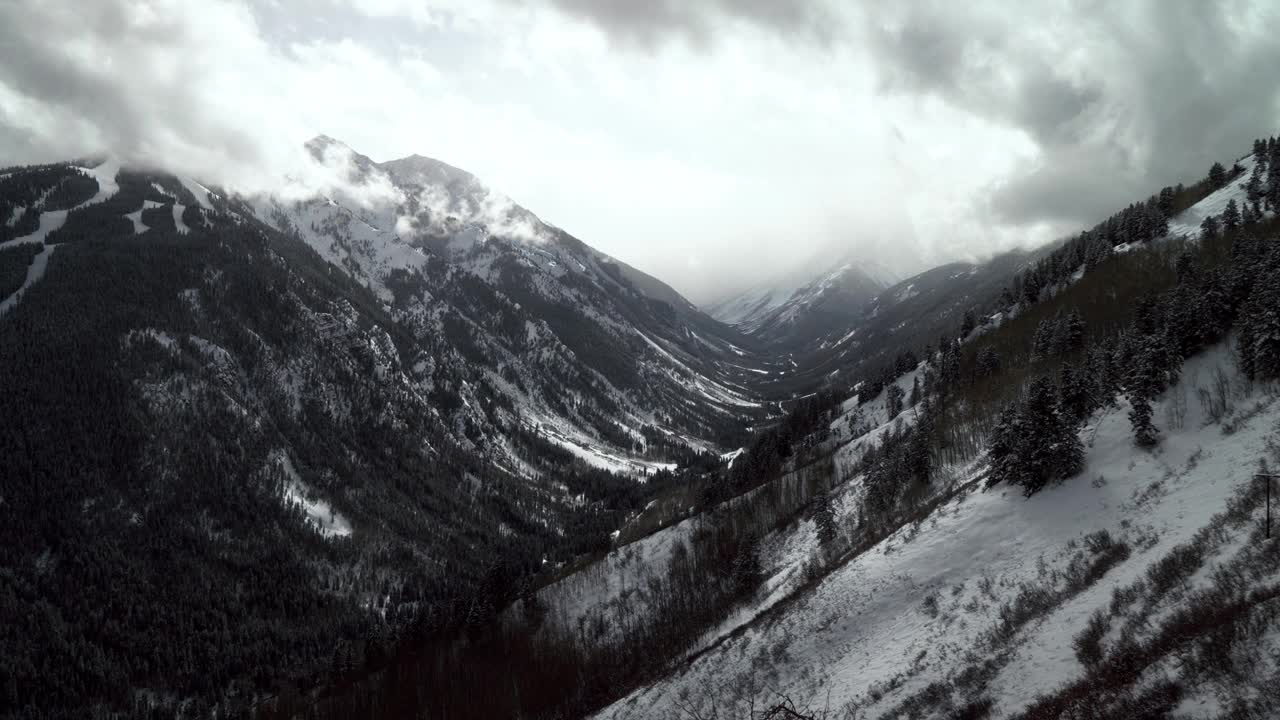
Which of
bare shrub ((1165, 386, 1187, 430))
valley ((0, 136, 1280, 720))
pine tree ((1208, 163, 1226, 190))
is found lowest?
valley ((0, 136, 1280, 720))

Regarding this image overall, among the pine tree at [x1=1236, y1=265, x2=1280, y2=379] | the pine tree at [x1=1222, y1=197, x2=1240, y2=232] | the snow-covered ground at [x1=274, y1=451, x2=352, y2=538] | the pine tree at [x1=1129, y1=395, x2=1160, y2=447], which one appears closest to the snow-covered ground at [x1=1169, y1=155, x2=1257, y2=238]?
the pine tree at [x1=1222, y1=197, x2=1240, y2=232]

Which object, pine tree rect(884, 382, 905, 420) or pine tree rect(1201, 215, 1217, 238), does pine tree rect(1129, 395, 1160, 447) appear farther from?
pine tree rect(1201, 215, 1217, 238)

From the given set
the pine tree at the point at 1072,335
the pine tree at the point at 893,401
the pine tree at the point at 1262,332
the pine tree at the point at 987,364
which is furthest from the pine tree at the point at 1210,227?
the pine tree at the point at 1262,332

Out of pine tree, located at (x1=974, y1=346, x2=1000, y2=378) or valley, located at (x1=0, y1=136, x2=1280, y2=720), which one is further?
pine tree, located at (x1=974, y1=346, x2=1000, y2=378)

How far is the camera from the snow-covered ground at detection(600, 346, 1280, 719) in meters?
35.2

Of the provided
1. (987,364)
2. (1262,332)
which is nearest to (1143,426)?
(1262,332)

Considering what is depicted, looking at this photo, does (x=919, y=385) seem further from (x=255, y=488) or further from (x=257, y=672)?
(x=255, y=488)

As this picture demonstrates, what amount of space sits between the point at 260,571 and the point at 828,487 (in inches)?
6067

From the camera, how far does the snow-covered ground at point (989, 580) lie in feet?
116

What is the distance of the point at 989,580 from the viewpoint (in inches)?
1753

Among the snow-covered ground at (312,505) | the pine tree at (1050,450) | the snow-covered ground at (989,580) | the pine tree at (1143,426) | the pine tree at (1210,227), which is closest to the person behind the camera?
the snow-covered ground at (989,580)

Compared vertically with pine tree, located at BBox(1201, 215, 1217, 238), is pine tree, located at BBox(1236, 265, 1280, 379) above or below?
below

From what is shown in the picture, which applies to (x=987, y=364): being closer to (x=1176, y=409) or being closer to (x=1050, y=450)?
(x=1176, y=409)

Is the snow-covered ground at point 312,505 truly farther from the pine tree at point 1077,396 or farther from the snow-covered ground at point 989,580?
the pine tree at point 1077,396
